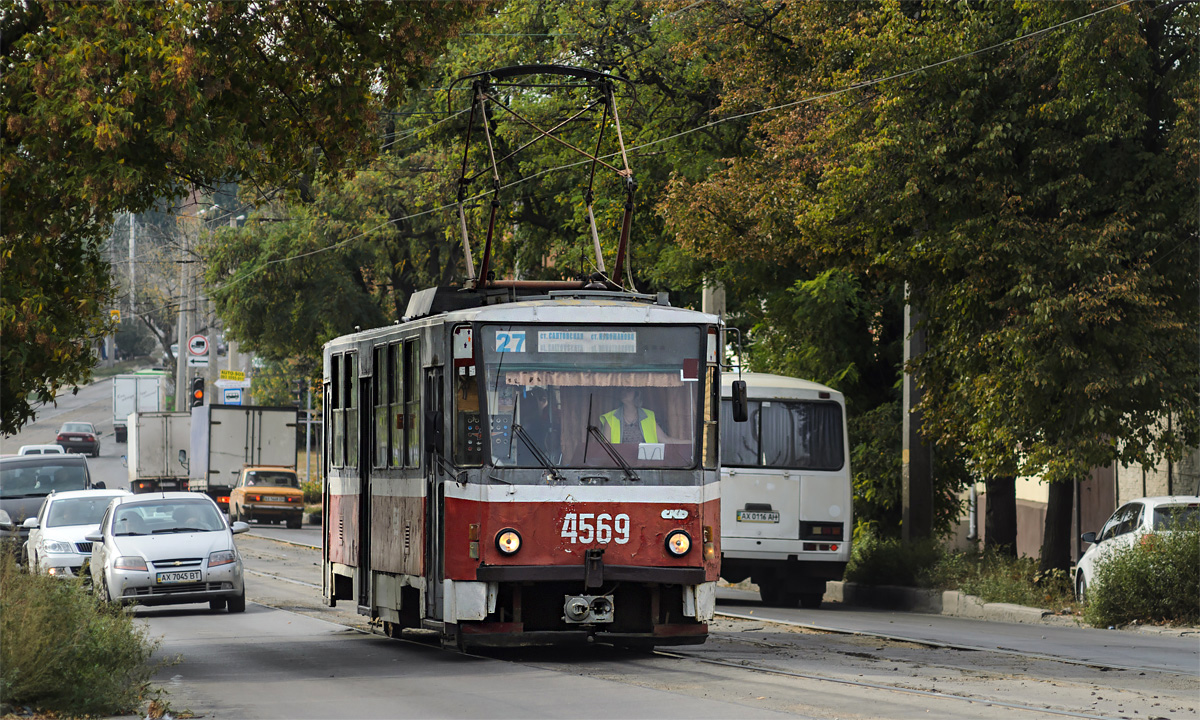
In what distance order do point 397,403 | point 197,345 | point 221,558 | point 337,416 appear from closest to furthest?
point 397,403 < point 337,416 < point 221,558 < point 197,345

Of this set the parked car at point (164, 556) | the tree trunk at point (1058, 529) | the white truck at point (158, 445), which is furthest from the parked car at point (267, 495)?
the tree trunk at point (1058, 529)

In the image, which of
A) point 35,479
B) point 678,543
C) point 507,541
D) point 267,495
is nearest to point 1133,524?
point 678,543

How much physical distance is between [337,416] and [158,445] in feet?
134

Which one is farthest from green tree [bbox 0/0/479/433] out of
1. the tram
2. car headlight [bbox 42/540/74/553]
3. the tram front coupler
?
car headlight [bbox 42/540/74/553]

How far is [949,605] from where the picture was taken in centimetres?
2370

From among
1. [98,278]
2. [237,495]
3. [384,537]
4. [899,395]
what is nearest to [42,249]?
[98,278]

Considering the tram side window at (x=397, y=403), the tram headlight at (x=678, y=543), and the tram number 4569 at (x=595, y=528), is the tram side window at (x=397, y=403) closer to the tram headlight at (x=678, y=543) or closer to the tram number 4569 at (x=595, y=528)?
Answer: the tram number 4569 at (x=595, y=528)

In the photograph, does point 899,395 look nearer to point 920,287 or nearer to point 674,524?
point 920,287

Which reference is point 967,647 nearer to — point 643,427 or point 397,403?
point 643,427

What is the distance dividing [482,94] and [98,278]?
446 centimetres

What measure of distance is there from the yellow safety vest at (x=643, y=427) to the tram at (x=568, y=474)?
11 millimetres

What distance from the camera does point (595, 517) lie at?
44.9 ft

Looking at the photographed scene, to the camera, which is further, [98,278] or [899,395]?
[899,395]

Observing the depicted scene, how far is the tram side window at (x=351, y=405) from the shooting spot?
55.3 ft
